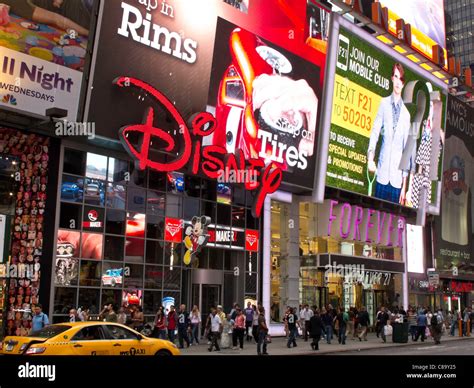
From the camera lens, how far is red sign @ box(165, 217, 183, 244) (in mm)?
26922

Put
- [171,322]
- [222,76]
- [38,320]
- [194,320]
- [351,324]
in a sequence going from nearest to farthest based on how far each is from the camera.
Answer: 1. [38,320]
2. [171,322]
3. [194,320]
4. [222,76]
5. [351,324]

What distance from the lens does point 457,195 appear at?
2029 inches

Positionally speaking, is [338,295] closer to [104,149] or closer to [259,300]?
[259,300]

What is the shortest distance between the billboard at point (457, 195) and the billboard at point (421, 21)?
209 inches

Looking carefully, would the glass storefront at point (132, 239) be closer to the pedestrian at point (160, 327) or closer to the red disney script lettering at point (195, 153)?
the red disney script lettering at point (195, 153)

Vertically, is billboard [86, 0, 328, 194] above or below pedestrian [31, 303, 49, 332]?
above

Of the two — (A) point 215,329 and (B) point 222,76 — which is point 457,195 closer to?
(B) point 222,76

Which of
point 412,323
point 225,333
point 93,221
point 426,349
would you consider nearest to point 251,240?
point 225,333

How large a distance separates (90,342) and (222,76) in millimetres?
17572

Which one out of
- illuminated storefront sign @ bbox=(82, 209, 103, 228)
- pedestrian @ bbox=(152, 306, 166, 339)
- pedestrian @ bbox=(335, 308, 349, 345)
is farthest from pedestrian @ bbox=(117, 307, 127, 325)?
pedestrian @ bbox=(335, 308, 349, 345)

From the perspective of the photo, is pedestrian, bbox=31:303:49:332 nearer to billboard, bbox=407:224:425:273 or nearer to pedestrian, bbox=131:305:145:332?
pedestrian, bbox=131:305:145:332

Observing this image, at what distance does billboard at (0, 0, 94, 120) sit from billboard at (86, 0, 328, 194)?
2.74 feet

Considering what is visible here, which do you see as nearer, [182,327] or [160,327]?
[160,327]

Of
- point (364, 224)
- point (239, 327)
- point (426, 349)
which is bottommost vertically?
point (426, 349)
